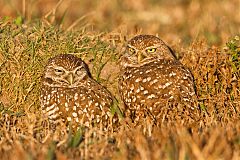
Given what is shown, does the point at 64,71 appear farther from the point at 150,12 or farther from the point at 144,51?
the point at 150,12

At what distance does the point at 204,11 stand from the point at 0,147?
9.49 metres

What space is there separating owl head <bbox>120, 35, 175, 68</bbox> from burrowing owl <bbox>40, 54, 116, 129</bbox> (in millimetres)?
583

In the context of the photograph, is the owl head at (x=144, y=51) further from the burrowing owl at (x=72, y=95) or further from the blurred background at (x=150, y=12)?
the blurred background at (x=150, y=12)

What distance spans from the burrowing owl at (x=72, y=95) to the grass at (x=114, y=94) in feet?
0.76

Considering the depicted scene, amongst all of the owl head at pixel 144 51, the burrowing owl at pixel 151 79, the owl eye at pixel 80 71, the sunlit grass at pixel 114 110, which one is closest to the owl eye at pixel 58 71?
the owl eye at pixel 80 71

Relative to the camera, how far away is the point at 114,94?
853 cm

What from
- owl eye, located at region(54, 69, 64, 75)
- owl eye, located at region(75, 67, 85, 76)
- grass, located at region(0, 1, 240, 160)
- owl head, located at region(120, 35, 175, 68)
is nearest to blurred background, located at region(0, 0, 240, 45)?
grass, located at region(0, 1, 240, 160)

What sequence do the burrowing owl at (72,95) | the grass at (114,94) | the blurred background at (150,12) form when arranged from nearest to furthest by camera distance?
the grass at (114,94)
the burrowing owl at (72,95)
the blurred background at (150,12)

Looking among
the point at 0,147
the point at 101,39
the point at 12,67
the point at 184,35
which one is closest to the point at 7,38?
the point at 12,67

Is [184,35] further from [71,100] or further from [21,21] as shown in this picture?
[71,100]

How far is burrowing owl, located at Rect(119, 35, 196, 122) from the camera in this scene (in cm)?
775

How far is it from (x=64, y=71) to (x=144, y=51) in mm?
1025

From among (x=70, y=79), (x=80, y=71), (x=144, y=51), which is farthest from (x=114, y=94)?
(x=70, y=79)

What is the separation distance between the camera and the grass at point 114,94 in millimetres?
5891
